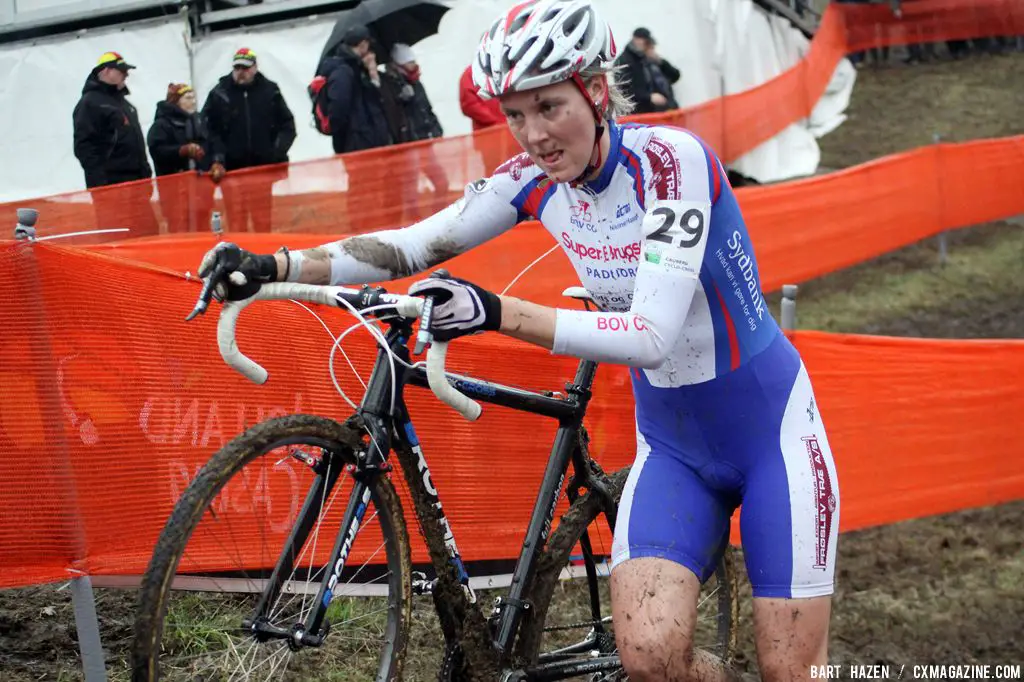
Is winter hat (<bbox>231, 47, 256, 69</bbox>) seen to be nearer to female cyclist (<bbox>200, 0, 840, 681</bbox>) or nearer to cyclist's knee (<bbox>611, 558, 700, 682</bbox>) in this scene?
female cyclist (<bbox>200, 0, 840, 681</bbox>)

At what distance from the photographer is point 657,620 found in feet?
11.5

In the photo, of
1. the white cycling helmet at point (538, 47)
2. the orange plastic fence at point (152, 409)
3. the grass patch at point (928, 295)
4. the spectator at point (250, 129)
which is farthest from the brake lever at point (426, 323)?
the grass patch at point (928, 295)

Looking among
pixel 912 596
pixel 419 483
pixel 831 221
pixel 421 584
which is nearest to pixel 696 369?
pixel 419 483

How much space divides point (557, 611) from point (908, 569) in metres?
2.04

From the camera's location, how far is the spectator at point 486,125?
1097cm

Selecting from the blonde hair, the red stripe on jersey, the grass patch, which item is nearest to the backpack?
the grass patch

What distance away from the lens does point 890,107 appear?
23.8m

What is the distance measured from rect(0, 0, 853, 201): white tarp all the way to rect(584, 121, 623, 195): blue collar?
22.1 feet

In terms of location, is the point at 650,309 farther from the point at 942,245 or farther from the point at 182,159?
the point at 942,245

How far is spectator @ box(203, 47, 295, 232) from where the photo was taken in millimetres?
9953

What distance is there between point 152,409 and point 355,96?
7.00 metres

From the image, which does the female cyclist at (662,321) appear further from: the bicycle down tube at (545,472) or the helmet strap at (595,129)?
the bicycle down tube at (545,472)

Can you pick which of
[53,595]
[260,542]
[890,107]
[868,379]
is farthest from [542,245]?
[890,107]

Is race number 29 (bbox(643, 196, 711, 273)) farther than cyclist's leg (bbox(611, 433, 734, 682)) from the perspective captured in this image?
No
